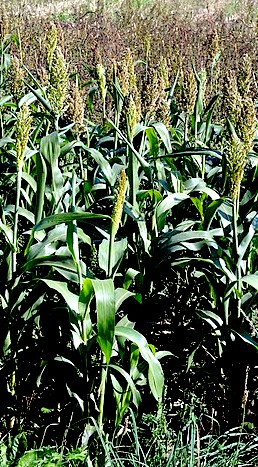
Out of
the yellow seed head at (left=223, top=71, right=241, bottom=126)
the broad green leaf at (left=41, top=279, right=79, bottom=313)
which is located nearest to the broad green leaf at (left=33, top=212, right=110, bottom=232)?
the broad green leaf at (left=41, top=279, right=79, bottom=313)

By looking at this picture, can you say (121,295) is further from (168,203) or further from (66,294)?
(168,203)

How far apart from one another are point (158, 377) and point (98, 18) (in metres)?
9.57

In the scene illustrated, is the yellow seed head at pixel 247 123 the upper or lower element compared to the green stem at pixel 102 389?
upper

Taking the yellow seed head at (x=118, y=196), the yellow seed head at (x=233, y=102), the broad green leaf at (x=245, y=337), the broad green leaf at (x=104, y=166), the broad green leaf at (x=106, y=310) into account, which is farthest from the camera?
the broad green leaf at (x=104, y=166)

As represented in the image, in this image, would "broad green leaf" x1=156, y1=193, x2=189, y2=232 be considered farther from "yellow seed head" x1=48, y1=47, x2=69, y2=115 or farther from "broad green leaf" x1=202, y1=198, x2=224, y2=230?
"yellow seed head" x1=48, y1=47, x2=69, y2=115

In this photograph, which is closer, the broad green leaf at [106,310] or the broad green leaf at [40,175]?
the broad green leaf at [106,310]

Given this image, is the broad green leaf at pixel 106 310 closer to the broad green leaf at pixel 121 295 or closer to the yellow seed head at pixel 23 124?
the broad green leaf at pixel 121 295

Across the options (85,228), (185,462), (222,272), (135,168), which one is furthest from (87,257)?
(185,462)

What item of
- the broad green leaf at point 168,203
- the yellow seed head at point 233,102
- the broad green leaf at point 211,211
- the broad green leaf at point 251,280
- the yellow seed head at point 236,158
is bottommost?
the broad green leaf at point 251,280

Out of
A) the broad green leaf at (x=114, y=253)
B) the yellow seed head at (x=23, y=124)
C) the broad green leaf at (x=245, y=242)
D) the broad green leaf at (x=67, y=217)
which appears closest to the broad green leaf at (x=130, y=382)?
the broad green leaf at (x=114, y=253)

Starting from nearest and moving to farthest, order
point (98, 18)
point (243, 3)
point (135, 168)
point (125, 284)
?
point (125, 284) → point (135, 168) → point (98, 18) → point (243, 3)

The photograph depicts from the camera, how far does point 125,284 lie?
2605mm

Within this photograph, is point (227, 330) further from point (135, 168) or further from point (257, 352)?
point (135, 168)

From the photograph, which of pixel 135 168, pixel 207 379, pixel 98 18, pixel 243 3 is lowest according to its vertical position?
pixel 207 379
